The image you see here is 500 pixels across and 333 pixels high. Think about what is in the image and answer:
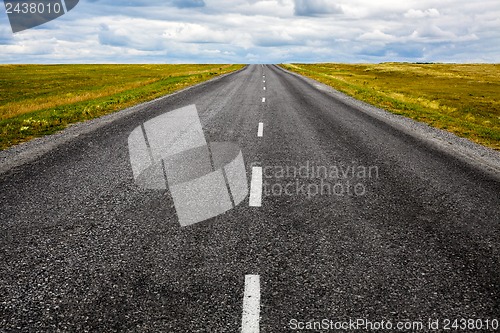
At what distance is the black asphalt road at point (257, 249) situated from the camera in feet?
9.79

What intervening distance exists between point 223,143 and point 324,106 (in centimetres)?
870

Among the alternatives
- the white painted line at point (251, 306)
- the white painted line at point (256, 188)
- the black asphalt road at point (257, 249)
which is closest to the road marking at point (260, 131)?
the black asphalt road at point (257, 249)

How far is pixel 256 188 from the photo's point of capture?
5.79 m

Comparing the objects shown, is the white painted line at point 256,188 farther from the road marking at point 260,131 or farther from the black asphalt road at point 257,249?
the road marking at point 260,131

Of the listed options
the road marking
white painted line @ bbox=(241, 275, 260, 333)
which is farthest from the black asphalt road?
the road marking

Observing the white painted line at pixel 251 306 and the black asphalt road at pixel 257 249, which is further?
the black asphalt road at pixel 257 249

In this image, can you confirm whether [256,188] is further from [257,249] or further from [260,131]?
[260,131]

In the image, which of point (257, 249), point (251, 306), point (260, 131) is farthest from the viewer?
point (260, 131)

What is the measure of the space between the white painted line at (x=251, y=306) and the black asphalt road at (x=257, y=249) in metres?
0.05

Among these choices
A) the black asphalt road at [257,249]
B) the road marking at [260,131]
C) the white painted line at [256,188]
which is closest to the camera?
the black asphalt road at [257,249]

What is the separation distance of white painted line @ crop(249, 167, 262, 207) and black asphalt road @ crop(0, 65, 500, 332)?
0.13 metres

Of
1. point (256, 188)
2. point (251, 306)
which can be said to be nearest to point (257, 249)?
point (251, 306)

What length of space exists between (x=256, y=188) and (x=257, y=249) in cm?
195

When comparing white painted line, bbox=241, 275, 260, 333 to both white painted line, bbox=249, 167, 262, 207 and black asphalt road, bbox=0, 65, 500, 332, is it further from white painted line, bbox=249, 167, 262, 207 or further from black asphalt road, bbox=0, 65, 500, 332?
white painted line, bbox=249, 167, 262, 207
